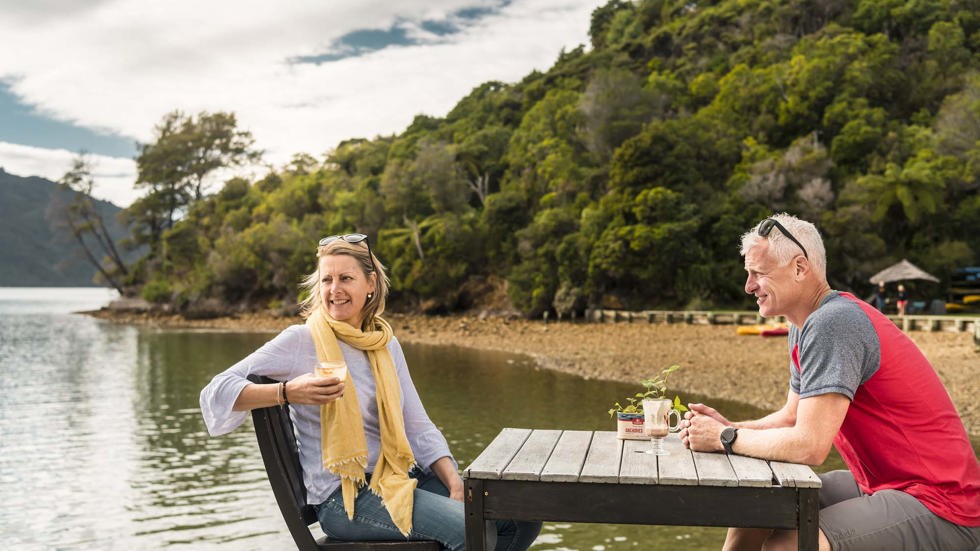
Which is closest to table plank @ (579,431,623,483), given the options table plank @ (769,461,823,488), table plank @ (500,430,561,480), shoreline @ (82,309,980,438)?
table plank @ (500,430,561,480)

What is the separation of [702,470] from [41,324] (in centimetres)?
5019

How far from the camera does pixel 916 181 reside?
2892 cm

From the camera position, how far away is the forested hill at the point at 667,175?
3059cm

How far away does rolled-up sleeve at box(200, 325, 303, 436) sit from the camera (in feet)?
8.66

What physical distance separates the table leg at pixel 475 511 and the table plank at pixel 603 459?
1.01 ft

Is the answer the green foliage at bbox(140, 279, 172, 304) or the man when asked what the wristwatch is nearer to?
the man

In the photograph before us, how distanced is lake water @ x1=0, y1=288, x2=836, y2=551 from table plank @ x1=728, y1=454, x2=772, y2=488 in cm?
374

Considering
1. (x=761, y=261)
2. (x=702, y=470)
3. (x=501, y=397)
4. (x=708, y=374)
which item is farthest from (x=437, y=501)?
(x=708, y=374)

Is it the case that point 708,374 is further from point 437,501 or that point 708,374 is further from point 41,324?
point 41,324

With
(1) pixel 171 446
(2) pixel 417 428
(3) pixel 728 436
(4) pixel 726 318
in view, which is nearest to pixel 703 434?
(3) pixel 728 436

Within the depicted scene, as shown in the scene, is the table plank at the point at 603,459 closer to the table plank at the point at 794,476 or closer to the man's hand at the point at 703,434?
the man's hand at the point at 703,434

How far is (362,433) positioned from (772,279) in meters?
1.47

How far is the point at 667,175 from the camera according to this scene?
32.3 metres

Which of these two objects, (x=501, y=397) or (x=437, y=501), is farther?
(x=501, y=397)
